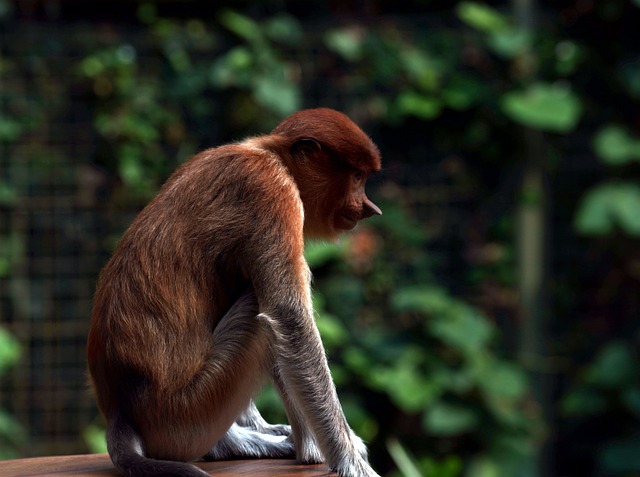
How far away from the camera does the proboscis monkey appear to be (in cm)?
352

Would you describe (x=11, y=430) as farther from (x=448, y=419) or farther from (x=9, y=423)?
(x=448, y=419)

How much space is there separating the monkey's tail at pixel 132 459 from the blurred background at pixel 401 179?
373 cm

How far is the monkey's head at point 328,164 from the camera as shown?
153 inches

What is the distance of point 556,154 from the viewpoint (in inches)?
300

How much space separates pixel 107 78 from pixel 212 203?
13.6ft

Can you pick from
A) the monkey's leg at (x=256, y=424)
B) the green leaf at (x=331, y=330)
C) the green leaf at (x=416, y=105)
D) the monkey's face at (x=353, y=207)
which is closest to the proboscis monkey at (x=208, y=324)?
the monkey's face at (x=353, y=207)

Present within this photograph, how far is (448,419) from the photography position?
7.13m

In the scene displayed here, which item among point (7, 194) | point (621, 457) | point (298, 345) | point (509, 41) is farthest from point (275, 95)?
point (298, 345)

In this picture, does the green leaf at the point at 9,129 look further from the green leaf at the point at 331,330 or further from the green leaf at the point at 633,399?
the green leaf at the point at 633,399

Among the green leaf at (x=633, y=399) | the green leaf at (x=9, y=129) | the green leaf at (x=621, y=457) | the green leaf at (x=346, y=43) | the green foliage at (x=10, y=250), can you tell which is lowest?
the green leaf at (x=621, y=457)

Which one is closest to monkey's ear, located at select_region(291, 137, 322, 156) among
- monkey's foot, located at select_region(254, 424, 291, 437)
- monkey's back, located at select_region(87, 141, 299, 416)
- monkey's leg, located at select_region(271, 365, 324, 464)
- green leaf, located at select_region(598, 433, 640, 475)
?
monkey's back, located at select_region(87, 141, 299, 416)

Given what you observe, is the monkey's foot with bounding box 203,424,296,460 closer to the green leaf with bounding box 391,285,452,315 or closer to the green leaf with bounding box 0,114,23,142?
the green leaf with bounding box 391,285,452,315

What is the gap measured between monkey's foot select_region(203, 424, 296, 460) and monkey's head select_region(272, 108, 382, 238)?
2.69 ft

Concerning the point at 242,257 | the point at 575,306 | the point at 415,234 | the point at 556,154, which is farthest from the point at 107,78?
the point at 242,257
